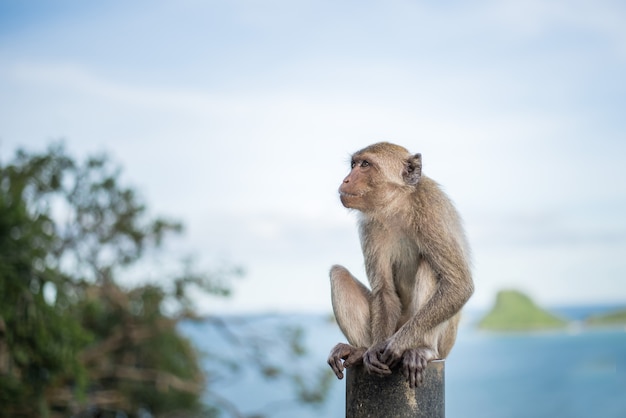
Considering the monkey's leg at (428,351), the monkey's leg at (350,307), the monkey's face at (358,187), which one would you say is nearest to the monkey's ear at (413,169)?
the monkey's face at (358,187)

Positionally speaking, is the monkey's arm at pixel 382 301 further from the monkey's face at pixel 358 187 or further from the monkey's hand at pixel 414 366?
the monkey's face at pixel 358 187

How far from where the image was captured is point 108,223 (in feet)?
51.9

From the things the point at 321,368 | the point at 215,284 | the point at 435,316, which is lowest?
the point at 435,316

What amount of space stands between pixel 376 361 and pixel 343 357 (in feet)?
1.03

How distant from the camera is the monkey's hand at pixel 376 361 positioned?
4691mm

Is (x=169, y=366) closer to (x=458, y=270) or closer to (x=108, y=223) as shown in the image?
(x=108, y=223)

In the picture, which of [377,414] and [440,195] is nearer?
[377,414]

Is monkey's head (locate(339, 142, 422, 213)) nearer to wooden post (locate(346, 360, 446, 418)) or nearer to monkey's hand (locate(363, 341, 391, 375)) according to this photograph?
monkey's hand (locate(363, 341, 391, 375))

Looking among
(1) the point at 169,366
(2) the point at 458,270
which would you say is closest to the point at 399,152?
(2) the point at 458,270

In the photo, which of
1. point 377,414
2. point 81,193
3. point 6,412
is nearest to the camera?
point 377,414

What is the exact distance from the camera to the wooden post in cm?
471

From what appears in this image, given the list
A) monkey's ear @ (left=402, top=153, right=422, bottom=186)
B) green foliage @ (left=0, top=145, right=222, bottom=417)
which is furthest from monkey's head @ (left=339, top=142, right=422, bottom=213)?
green foliage @ (left=0, top=145, right=222, bottom=417)

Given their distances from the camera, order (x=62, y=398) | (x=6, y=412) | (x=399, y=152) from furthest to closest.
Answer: (x=62, y=398) < (x=6, y=412) < (x=399, y=152)

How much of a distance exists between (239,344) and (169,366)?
186cm
